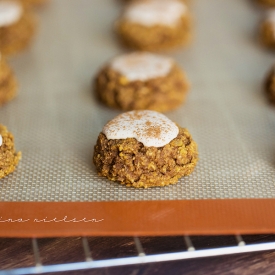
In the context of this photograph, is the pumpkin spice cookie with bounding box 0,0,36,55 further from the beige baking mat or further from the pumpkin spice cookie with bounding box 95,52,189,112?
the pumpkin spice cookie with bounding box 95,52,189,112

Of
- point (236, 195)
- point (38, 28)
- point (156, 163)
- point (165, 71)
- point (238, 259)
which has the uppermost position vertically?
point (38, 28)

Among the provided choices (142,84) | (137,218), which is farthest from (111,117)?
(137,218)

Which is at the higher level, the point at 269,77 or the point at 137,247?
the point at 269,77

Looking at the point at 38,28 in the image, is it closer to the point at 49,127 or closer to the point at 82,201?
the point at 49,127

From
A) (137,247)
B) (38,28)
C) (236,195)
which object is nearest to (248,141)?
(236,195)

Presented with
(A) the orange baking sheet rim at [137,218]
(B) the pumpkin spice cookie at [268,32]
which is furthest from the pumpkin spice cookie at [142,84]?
(B) the pumpkin spice cookie at [268,32]

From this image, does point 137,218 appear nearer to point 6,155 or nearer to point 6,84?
point 6,155
